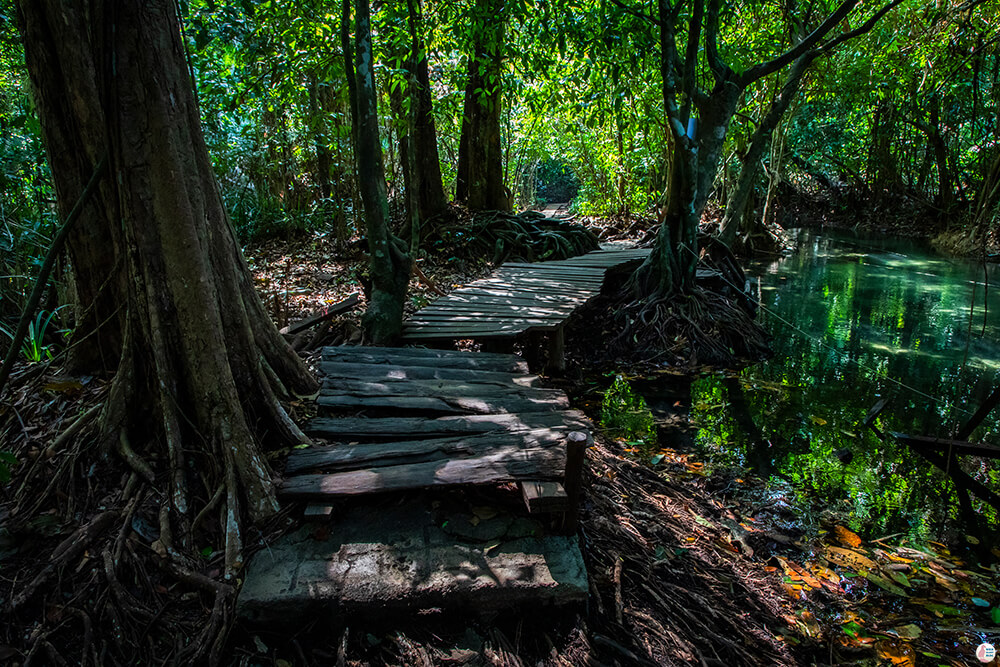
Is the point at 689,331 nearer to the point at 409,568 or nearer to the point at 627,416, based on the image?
the point at 627,416

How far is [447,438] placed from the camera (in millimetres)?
3006

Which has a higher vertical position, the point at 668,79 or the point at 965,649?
the point at 668,79

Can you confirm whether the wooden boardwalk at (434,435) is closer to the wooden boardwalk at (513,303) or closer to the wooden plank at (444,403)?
the wooden plank at (444,403)

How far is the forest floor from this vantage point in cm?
214

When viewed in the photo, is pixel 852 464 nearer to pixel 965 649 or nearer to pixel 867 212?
pixel 965 649

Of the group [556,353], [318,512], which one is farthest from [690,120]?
[318,512]

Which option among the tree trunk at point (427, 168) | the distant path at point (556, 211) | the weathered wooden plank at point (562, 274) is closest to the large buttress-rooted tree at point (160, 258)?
the weathered wooden plank at point (562, 274)

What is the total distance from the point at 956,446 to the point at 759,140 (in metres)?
6.49

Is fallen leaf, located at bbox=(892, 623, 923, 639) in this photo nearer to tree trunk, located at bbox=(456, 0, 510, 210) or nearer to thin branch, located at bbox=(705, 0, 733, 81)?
thin branch, located at bbox=(705, 0, 733, 81)

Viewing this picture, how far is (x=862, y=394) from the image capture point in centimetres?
623

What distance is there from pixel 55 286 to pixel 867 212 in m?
25.2

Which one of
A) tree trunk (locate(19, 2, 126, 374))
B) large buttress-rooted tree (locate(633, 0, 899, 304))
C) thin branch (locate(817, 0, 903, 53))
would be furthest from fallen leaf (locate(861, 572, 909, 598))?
thin branch (locate(817, 0, 903, 53))

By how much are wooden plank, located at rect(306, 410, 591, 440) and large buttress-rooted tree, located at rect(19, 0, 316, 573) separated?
0.63 feet

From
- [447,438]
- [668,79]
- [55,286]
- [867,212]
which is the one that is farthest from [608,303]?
[867,212]
